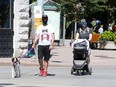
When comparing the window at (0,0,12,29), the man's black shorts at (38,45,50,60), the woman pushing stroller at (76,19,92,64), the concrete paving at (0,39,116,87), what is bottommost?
the concrete paving at (0,39,116,87)

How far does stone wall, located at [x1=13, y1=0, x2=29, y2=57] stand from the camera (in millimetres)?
23441

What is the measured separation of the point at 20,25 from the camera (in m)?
23.6

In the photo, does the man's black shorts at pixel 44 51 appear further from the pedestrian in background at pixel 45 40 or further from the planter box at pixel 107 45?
the planter box at pixel 107 45

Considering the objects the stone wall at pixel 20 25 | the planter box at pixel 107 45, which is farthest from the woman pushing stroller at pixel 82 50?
the planter box at pixel 107 45

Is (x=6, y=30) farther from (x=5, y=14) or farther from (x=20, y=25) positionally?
(x=5, y=14)

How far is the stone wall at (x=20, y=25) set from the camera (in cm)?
2344

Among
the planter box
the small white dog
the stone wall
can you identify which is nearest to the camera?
the small white dog

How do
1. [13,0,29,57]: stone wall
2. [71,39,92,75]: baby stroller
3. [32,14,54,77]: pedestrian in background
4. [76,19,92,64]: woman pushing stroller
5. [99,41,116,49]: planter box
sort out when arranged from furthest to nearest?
[99,41,116,49]: planter box
[13,0,29,57]: stone wall
[76,19,92,64]: woman pushing stroller
[71,39,92,75]: baby stroller
[32,14,54,77]: pedestrian in background

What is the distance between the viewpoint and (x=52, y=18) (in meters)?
37.9

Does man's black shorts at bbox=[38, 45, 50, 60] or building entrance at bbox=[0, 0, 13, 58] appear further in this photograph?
building entrance at bbox=[0, 0, 13, 58]

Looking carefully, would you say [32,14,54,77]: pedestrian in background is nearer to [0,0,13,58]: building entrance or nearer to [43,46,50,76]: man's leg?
[43,46,50,76]: man's leg

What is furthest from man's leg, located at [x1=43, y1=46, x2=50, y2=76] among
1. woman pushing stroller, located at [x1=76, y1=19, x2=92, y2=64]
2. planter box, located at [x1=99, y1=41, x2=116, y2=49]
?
planter box, located at [x1=99, y1=41, x2=116, y2=49]

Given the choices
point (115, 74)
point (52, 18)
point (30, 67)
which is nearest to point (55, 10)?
point (52, 18)

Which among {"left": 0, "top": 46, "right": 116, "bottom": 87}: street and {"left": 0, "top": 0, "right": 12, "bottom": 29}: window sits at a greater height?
{"left": 0, "top": 0, "right": 12, "bottom": 29}: window
